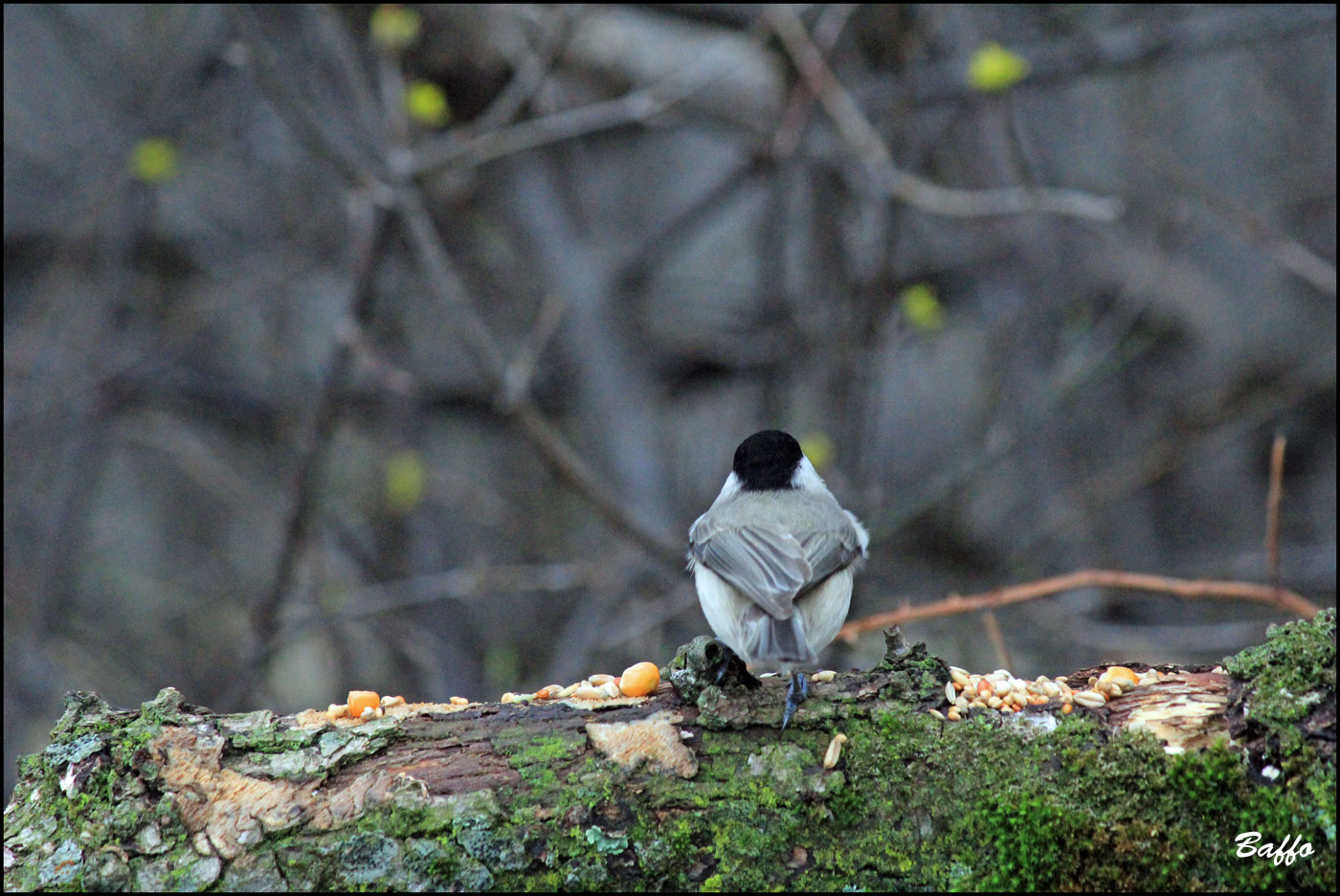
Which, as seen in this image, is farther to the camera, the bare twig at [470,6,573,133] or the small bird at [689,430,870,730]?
the bare twig at [470,6,573,133]

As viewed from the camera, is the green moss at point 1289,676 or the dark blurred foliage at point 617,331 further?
the dark blurred foliage at point 617,331

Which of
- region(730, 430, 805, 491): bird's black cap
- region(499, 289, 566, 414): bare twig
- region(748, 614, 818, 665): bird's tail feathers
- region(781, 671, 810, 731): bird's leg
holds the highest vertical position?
region(499, 289, 566, 414): bare twig

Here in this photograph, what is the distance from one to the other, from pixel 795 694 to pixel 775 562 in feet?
1.69

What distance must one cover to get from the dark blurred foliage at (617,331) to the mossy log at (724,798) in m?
3.15

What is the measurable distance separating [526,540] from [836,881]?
5.31 m

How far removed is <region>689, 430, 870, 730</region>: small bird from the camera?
2426 mm

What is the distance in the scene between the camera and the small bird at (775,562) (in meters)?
2.43

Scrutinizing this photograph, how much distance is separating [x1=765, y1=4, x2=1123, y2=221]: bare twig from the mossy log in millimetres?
3302

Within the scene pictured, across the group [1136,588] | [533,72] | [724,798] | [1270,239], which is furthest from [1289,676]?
[533,72]

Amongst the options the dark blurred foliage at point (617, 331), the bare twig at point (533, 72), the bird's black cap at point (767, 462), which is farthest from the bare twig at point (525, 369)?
the bird's black cap at point (767, 462)

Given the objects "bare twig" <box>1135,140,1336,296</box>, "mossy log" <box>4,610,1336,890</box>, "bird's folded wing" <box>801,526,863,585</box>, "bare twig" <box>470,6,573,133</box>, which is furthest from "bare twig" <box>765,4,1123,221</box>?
"mossy log" <box>4,610,1336,890</box>

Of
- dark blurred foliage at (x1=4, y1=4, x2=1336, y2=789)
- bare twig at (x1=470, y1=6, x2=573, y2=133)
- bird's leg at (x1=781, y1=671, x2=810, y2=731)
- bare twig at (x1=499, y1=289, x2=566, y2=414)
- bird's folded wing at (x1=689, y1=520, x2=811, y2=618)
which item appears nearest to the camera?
bird's leg at (x1=781, y1=671, x2=810, y2=731)

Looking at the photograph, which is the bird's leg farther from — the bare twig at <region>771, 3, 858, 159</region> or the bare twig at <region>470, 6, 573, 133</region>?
the bare twig at <region>771, 3, 858, 159</region>

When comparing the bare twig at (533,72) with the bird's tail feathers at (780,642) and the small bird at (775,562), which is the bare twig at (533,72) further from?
the bird's tail feathers at (780,642)
